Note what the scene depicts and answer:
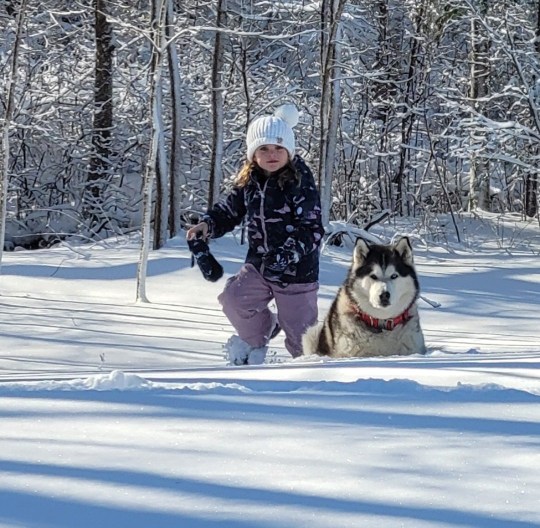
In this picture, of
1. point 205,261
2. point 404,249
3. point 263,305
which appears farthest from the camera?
point 263,305

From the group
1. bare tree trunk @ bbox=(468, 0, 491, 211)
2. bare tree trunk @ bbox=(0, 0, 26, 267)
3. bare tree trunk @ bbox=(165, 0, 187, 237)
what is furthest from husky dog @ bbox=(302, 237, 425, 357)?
bare tree trunk @ bbox=(468, 0, 491, 211)

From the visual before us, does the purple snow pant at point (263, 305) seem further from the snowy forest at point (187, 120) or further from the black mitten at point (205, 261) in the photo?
the snowy forest at point (187, 120)

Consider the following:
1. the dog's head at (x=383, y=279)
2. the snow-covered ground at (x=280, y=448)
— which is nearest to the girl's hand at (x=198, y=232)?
the dog's head at (x=383, y=279)

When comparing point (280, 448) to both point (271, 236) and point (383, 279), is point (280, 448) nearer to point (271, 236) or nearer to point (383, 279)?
point (383, 279)

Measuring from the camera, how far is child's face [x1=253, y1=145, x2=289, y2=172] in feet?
20.0

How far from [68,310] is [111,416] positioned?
7139 millimetres

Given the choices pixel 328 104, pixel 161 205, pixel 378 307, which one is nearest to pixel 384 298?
pixel 378 307

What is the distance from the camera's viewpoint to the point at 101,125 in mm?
19266

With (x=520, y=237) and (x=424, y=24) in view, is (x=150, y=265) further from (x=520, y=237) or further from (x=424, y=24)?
(x=424, y=24)

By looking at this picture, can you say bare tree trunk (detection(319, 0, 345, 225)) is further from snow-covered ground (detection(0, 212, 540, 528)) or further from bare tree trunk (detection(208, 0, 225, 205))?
snow-covered ground (detection(0, 212, 540, 528))

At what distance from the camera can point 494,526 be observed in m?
1.86

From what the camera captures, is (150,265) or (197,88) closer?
(150,265)

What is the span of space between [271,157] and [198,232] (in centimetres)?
68

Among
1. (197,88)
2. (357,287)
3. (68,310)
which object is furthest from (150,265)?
(197,88)
